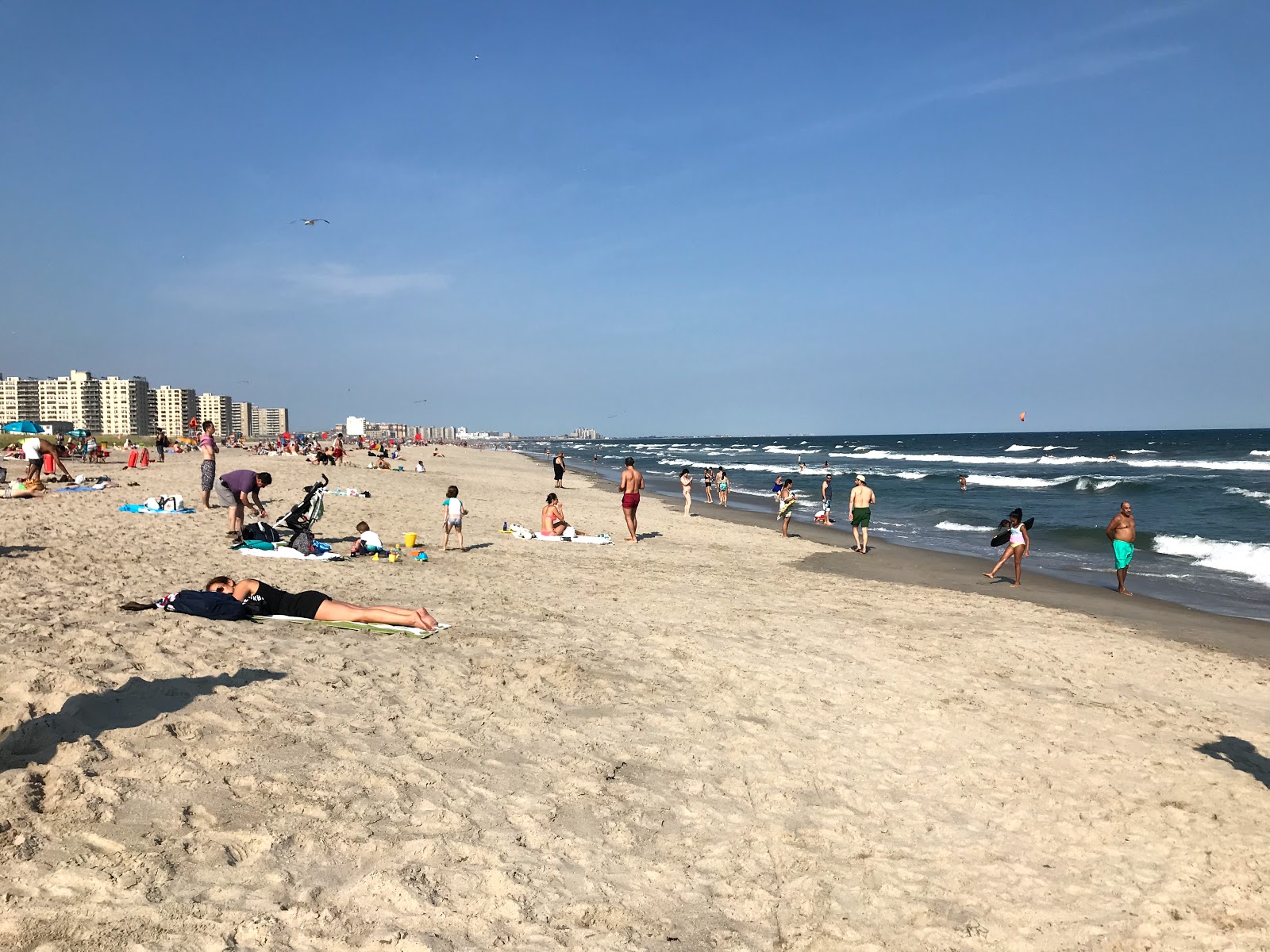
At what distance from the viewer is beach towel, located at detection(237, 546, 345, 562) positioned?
11016 millimetres

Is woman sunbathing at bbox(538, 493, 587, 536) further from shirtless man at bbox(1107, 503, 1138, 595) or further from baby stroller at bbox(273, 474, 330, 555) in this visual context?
shirtless man at bbox(1107, 503, 1138, 595)

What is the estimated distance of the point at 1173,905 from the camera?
3924 mm

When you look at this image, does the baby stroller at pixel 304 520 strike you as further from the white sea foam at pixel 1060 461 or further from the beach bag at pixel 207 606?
the white sea foam at pixel 1060 461

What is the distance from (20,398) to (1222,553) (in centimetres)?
14156

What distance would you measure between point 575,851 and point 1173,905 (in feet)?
10.0

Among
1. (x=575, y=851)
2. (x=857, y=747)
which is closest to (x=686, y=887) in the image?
(x=575, y=851)

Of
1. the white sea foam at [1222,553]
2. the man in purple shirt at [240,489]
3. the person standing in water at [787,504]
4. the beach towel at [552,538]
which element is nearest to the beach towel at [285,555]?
the man in purple shirt at [240,489]

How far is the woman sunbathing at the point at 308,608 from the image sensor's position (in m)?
7.30

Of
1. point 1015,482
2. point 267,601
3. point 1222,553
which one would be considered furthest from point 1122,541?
point 1015,482

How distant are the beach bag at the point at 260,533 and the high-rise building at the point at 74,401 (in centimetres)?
11481

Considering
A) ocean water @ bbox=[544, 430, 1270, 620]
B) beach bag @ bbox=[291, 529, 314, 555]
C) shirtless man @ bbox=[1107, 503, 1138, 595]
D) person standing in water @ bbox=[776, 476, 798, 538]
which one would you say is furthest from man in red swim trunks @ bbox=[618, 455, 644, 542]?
shirtless man @ bbox=[1107, 503, 1138, 595]

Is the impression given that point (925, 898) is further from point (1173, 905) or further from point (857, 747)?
point (857, 747)

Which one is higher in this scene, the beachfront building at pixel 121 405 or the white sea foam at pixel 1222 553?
the beachfront building at pixel 121 405

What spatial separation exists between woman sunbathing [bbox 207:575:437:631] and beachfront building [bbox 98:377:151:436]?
118418 millimetres
